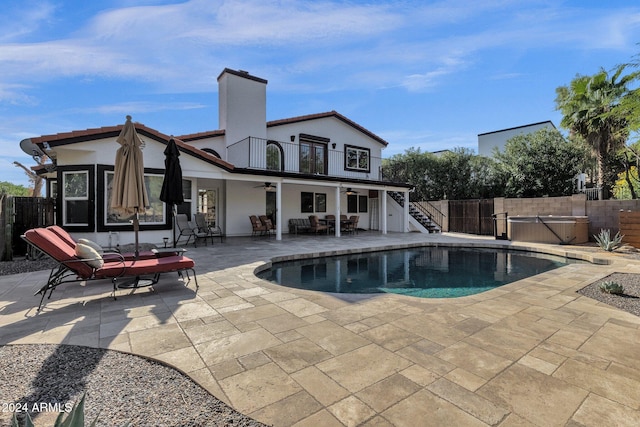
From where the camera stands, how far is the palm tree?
38.8ft

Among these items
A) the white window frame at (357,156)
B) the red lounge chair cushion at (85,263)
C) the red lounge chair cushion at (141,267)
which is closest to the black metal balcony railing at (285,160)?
the white window frame at (357,156)

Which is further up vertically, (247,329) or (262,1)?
(262,1)

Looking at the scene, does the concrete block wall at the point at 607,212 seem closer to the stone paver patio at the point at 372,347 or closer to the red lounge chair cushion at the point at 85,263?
the stone paver patio at the point at 372,347

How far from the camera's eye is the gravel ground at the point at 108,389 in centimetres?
185

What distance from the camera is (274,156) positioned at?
14.5 m

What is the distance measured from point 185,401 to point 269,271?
524 centimetres

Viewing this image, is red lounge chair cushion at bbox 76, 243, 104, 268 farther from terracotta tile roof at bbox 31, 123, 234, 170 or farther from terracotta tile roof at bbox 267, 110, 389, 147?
terracotta tile roof at bbox 267, 110, 389, 147

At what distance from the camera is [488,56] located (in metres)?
10.2

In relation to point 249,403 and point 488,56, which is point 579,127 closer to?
point 488,56

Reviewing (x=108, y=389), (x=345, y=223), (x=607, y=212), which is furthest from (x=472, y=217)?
(x=108, y=389)

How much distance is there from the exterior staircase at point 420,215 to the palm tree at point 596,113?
271 inches

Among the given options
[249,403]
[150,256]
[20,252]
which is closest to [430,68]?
[150,256]

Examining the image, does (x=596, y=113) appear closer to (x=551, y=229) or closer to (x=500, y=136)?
(x=551, y=229)

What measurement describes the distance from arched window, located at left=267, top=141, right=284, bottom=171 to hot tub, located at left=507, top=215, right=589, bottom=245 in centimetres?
1035
